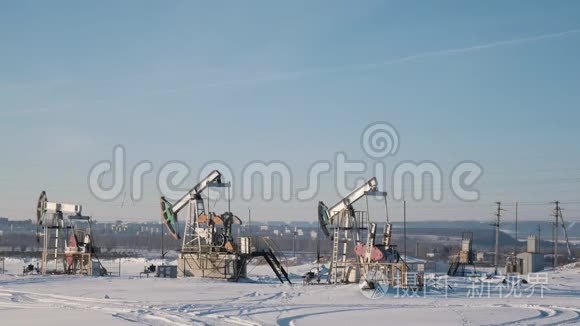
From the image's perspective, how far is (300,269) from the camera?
5347 cm

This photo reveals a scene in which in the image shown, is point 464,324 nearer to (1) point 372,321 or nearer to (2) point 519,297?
(1) point 372,321

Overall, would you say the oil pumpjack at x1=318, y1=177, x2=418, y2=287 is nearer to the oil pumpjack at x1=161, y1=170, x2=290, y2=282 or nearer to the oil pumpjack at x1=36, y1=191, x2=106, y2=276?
the oil pumpjack at x1=161, y1=170, x2=290, y2=282

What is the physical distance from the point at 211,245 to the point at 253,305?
553 inches

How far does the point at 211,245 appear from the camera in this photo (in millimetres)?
36125

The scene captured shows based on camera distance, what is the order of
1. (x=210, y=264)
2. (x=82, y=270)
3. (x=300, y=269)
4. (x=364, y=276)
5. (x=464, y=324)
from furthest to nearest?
(x=300, y=269), (x=82, y=270), (x=210, y=264), (x=364, y=276), (x=464, y=324)

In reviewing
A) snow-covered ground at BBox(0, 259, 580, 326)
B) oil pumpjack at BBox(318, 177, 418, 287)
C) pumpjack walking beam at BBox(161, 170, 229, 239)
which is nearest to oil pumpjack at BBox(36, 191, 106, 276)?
pumpjack walking beam at BBox(161, 170, 229, 239)

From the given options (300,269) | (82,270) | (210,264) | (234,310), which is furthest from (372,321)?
(300,269)

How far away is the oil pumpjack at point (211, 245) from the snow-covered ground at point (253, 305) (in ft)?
14.9

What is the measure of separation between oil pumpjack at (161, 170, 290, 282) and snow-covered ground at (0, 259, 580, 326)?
4.56m

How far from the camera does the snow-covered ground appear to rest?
62.0 ft

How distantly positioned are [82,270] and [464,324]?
83.2ft

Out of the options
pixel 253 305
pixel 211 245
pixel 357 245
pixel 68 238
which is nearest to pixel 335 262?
pixel 357 245

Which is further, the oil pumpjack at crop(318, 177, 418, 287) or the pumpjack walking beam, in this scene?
the pumpjack walking beam

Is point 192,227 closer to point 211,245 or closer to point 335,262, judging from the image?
point 211,245
